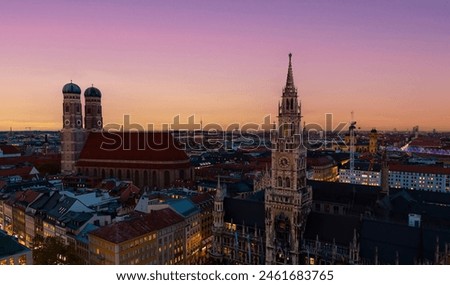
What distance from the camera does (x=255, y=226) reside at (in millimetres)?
48719

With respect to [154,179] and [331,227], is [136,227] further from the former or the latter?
[154,179]

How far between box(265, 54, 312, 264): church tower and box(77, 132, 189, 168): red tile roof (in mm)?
53690

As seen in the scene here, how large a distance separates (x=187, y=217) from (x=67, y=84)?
71017 mm

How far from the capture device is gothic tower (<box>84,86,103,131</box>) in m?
118

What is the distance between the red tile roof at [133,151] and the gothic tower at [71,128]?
631 cm

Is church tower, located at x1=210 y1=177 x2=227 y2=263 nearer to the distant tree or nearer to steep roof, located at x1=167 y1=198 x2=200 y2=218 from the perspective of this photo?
steep roof, located at x1=167 y1=198 x2=200 y2=218

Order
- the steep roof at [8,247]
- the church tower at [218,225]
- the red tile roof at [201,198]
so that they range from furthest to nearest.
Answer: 1. the red tile roof at [201,198]
2. the church tower at [218,225]
3. the steep roof at [8,247]

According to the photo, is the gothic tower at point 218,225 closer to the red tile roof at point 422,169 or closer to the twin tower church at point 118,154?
the twin tower church at point 118,154

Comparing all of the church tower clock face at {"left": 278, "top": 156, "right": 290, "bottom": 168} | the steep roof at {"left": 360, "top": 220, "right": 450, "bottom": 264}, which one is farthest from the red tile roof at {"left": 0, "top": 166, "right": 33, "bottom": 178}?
the steep roof at {"left": 360, "top": 220, "right": 450, "bottom": 264}

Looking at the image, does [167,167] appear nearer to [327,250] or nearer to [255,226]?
[255,226]

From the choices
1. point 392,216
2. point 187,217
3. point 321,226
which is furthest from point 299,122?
point 187,217

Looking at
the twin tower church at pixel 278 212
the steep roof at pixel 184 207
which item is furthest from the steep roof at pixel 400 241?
the steep roof at pixel 184 207

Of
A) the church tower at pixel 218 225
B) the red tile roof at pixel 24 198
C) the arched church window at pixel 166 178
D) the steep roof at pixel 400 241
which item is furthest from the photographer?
the arched church window at pixel 166 178

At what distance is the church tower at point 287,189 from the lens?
Result: 4434 centimetres
